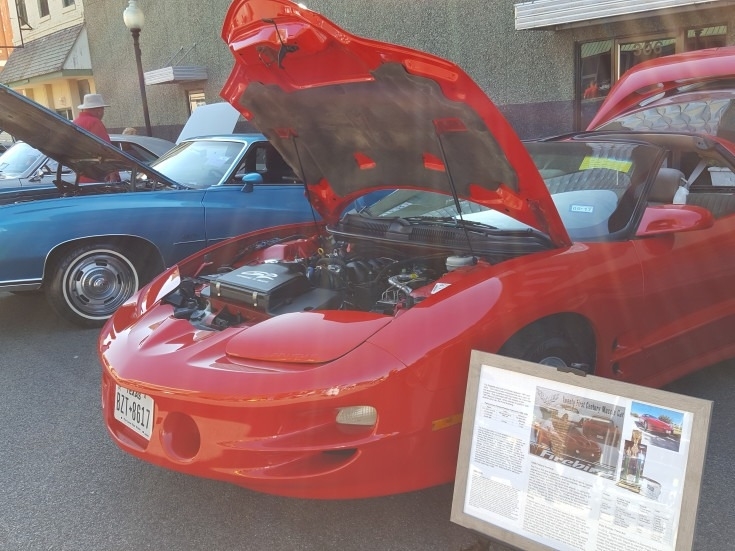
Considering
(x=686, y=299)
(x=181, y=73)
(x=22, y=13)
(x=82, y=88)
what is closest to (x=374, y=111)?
(x=686, y=299)

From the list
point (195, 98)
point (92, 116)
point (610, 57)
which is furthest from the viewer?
point (195, 98)

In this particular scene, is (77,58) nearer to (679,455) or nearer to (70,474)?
(70,474)

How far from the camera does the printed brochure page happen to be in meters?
1.83

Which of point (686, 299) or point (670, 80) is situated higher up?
point (670, 80)

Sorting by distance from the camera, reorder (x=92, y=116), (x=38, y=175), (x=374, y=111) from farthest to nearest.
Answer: (x=92, y=116)
(x=38, y=175)
(x=374, y=111)

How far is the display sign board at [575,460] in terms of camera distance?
1.80m

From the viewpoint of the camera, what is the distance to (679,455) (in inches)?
71.1

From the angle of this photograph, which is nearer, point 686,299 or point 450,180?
point 450,180

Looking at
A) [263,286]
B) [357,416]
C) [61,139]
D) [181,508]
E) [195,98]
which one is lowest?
[181,508]

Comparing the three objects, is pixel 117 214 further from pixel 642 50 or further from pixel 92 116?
pixel 642 50

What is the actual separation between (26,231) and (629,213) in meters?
4.03

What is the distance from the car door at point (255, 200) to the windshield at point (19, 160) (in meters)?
2.84

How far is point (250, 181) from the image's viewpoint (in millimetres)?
5520

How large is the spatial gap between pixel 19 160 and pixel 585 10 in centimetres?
683
